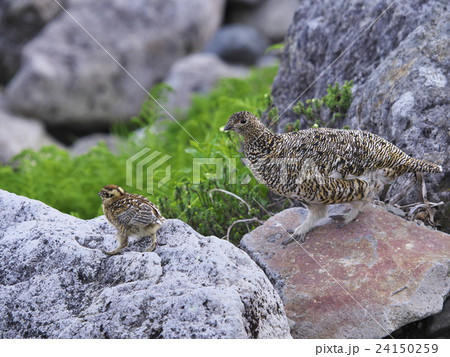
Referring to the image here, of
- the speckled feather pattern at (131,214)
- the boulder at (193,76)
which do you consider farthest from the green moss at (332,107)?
the boulder at (193,76)

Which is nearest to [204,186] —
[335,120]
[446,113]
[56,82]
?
[335,120]

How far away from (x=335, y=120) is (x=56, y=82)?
1098 centimetres

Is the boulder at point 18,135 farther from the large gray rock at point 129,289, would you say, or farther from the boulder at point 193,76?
the large gray rock at point 129,289

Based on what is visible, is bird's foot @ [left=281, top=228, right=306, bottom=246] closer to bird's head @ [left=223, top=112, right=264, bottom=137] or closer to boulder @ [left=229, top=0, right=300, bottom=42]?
bird's head @ [left=223, top=112, right=264, bottom=137]

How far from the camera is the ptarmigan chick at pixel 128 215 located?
15.0ft

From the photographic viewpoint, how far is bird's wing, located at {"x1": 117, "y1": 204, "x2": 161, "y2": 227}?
4.55 m

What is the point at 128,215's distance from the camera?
4582mm

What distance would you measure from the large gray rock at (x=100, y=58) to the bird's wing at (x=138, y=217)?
1221 cm

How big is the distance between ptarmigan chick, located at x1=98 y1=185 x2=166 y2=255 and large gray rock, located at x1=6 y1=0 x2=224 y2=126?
12.0 metres

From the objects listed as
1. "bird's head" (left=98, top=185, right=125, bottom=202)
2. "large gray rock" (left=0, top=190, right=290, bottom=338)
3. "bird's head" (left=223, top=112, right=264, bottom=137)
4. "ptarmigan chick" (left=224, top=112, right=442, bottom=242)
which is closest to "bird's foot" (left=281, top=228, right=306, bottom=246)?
"ptarmigan chick" (left=224, top=112, right=442, bottom=242)

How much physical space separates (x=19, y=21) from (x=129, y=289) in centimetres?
1518

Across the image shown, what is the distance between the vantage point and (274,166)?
5.32 meters
